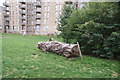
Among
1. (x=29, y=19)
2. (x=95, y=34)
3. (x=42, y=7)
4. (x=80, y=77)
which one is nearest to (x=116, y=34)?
(x=95, y=34)

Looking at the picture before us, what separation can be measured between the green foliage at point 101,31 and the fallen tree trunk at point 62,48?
1.21 metres

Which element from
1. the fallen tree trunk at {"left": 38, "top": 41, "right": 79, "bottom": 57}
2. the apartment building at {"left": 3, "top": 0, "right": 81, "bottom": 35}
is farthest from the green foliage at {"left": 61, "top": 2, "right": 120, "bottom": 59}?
the apartment building at {"left": 3, "top": 0, "right": 81, "bottom": 35}

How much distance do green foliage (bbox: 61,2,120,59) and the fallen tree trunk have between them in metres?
1.21

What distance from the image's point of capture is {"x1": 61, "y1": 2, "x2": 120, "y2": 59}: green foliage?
5852 millimetres

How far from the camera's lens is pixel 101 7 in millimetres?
6379

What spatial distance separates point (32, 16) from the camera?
98.9ft

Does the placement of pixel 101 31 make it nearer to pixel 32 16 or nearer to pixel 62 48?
pixel 62 48

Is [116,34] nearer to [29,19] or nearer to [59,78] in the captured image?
[59,78]

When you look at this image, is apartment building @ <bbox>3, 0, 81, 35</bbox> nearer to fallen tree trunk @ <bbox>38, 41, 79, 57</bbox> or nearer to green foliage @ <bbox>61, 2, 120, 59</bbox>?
green foliage @ <bbox>61, 2, 120, 59</bbox>

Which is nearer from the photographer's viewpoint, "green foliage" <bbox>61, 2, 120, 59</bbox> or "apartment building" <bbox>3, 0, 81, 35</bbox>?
"green foliage" <bbox>61, 2, 120, 59</bbox>

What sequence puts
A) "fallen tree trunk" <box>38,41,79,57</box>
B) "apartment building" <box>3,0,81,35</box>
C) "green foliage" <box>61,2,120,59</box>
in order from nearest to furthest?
"fallen tree trunk" <box>38,41,79,57</box> → "green foliage" <box>61,2,120,59</box> → "apartment building" <box>3,0,81,35</box>

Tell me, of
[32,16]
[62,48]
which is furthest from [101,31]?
[32,16]

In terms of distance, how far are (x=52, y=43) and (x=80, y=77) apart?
3739mm

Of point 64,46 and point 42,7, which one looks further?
point 42,7
